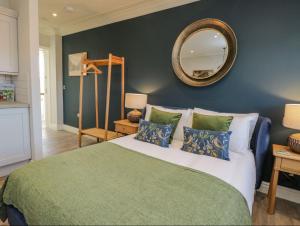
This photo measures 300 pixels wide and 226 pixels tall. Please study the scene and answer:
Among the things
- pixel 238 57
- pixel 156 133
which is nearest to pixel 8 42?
pixel 156 133

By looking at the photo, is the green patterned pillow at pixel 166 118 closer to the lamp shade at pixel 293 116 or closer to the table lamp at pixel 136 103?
the table lamp at pixel 136 103

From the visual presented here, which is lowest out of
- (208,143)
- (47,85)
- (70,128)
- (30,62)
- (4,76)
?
(70,128)

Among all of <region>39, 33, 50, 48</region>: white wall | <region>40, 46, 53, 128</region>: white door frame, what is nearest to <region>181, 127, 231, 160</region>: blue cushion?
<region>40, 46, 53, 128</region>: white door frame

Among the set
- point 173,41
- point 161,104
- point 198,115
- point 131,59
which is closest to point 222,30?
point 173,41

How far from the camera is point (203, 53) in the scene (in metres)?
2.67

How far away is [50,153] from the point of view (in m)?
3.46

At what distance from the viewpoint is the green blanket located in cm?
100

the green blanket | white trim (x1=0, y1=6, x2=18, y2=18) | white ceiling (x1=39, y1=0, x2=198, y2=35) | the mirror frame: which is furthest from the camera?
white ceiling (x1=39, y1=0, x2=198, y2=35)

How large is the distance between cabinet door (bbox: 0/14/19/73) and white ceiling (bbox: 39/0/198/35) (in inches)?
31.3

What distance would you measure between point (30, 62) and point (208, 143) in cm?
262

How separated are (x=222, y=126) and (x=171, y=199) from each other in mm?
1177

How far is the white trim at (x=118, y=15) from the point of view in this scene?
293cm

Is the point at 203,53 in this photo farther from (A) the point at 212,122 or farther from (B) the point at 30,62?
(B) the point at 30,62

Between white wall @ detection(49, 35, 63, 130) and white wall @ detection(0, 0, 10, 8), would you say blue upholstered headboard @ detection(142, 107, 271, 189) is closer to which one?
white wall @ detection(0, 0, 10, 8)
